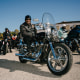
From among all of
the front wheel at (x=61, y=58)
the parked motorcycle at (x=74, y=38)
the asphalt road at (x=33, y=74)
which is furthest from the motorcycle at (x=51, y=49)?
the parked motorcycle at (x=74, y=38)

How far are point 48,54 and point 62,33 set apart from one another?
4.69 meters

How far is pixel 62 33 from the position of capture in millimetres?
7883

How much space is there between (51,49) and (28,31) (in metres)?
1.52

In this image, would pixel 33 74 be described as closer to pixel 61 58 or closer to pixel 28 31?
pixel 61 58

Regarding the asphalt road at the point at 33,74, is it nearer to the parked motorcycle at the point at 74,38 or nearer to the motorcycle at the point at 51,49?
the motorcycle at the point at 51,49

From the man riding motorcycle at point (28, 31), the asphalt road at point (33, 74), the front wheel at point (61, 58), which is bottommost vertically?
the asphalt road at point (33, 74)

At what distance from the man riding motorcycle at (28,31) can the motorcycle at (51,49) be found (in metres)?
0.20

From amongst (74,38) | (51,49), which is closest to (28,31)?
(51,49)

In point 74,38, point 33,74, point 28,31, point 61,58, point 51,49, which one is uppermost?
point 28,31

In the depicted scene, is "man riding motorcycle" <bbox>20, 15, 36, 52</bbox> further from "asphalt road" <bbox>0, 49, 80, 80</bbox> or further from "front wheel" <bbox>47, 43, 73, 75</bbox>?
"front wheel" <bbox>47, 43, 73, 75</bbox>

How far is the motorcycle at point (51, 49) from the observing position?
10.1 ft

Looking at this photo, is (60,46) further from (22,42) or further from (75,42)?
(75,42)

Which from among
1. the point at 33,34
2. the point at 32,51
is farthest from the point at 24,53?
the point at 33,34

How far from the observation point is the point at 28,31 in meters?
4.51
